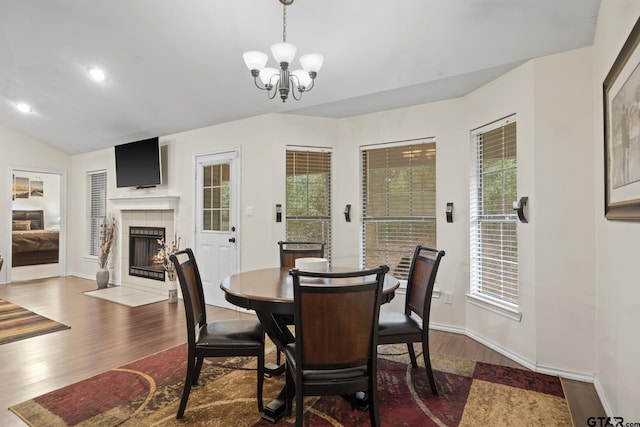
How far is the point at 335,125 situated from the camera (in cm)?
432

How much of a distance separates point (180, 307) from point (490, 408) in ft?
12.5

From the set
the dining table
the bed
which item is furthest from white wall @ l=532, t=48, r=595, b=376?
the bed

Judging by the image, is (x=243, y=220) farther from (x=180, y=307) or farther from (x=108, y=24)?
(x=108, y=24)

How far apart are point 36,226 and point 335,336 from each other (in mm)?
10302

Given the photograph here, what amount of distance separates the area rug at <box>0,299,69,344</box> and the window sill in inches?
169

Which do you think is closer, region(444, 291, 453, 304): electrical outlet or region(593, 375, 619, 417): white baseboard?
region(593, 375, 619, 417): white baseboard

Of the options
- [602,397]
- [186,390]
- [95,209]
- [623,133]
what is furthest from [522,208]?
[95,209]

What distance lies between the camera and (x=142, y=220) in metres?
5.76

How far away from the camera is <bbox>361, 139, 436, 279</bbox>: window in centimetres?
384

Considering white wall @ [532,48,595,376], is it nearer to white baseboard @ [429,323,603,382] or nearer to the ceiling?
white baseboard @ [429,323,603,382]

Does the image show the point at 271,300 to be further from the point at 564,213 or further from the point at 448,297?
the point at 448,297

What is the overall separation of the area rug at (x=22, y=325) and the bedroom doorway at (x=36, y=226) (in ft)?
9.04

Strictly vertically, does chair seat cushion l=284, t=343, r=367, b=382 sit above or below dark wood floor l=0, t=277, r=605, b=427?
above

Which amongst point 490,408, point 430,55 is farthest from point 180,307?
point 430,55
